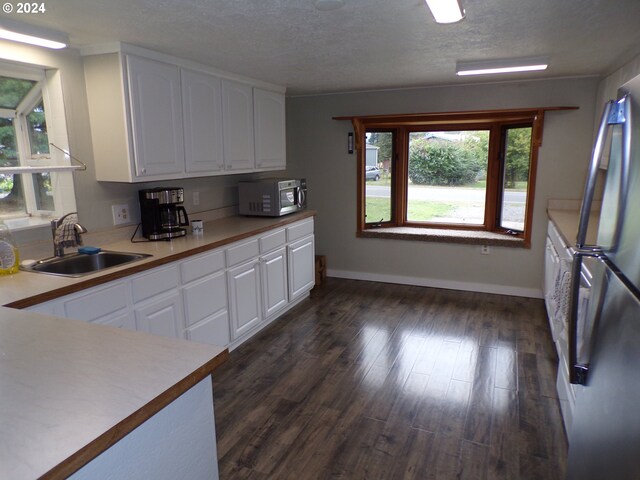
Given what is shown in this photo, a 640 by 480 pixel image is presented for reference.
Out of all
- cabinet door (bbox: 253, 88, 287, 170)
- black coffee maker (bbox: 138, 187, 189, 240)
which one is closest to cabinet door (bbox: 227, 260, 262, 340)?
black coffee maker (bbox: 138, 187, 189, 240)

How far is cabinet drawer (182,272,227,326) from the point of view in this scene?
285 cm

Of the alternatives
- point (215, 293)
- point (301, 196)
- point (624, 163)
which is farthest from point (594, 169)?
point (301, 196)

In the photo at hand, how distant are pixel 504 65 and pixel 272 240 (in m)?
2.27

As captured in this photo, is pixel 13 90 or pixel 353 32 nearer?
pixel 353 32

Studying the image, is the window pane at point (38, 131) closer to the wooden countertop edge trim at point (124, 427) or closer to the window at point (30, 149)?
the window at point (30, 149)

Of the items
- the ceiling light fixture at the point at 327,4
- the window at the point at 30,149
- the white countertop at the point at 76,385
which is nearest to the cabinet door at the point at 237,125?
the window at the point at 30,149

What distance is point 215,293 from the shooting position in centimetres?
309

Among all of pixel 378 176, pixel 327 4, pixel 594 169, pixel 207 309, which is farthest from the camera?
pixel 378 176

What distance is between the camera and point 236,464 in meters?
2.14

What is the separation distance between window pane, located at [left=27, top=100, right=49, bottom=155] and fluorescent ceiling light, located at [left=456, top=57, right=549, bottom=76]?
2.88m

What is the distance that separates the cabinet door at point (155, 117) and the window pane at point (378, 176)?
8.07 ft

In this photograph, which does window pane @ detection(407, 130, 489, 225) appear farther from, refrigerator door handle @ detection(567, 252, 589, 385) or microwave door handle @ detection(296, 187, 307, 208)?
refrigerator door handle @ detection(567, 252, 589, 385)

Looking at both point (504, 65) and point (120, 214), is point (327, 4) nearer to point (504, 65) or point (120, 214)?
point (504, 65)

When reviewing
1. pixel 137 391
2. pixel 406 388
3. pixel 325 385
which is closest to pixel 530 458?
pixel 406 388
